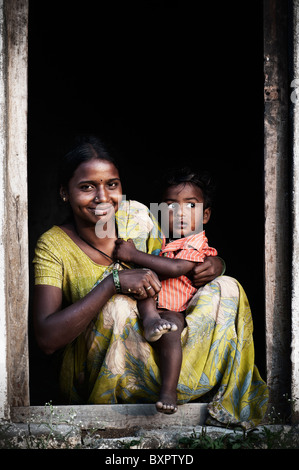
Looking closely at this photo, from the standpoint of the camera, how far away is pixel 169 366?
312 cm

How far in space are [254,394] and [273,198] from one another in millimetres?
1036

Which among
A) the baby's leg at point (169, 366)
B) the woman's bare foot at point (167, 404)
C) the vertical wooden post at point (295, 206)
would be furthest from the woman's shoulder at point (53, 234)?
the vertical wooden post at point (295, 206)

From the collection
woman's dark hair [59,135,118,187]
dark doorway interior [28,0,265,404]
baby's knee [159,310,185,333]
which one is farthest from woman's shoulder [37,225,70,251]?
dark doorway interior [28,0,265,404]

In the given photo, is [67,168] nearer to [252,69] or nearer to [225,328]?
[225,328]

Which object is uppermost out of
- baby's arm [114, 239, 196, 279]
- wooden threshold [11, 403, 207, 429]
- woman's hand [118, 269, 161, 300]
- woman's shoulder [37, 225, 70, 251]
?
woman's shoulder [37, 225, 70, 251]

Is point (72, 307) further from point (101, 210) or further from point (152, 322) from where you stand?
point (101, 210)

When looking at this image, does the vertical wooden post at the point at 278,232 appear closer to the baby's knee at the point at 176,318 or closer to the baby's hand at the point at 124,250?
the baby's knee at the point at 176,318

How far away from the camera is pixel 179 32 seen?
16.9 ft

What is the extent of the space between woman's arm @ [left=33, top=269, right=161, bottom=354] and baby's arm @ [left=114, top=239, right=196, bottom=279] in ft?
0.55

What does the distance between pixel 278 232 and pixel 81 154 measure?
1165 millimetres

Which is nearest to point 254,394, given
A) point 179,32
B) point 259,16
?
point 259,16

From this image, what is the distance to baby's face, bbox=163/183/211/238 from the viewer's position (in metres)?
3.72

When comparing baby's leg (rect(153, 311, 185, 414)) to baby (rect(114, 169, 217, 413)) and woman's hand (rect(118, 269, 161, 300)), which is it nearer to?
baby (rect(114, 169, 217, 413))

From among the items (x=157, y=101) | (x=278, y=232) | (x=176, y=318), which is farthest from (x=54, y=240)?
(x=157, y=101)
